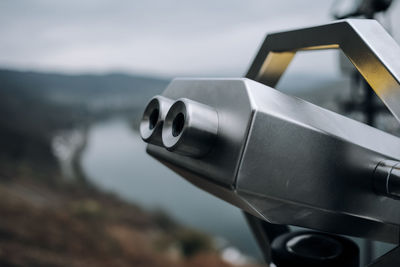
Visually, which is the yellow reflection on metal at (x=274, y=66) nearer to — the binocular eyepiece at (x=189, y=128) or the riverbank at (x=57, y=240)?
the binocular eyepiece at (x=189, y=128)

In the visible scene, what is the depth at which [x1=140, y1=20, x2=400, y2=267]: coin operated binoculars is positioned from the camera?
0.85ft

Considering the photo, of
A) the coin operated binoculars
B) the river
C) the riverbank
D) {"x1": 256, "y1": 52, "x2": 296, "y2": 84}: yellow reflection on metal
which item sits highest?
{"x1": 256, "y1": 52, "x2": 296, "y2": 84}: yellow reflection on metal

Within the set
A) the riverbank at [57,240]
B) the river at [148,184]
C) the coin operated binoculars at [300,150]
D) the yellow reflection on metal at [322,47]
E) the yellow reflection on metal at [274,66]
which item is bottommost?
the river at [148,184]

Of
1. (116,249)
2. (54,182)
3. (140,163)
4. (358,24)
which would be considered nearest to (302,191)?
(358,24)

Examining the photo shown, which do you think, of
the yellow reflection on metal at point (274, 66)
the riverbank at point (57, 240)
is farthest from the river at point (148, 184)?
the yellow reflection on metal at point (274, 66)

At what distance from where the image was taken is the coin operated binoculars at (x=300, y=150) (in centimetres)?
26

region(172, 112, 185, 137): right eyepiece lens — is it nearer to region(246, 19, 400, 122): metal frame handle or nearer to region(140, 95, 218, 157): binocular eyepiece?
region(140, 95, 218, 157): binocular eyepiece

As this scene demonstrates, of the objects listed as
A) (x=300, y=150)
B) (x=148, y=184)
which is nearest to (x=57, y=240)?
(x=300, y=150)

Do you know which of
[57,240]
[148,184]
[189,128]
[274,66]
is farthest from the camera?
[148,184]

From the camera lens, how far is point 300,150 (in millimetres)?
273

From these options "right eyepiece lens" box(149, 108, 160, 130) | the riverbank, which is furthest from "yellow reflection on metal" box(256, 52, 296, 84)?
the riverbank

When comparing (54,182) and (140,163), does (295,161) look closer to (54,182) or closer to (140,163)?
(54,182)

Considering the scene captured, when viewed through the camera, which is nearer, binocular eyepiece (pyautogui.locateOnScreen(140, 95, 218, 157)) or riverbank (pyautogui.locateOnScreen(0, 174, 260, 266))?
binocular eyepiece (pyautogui.locateOnScreen(140, 95, 218, 157))

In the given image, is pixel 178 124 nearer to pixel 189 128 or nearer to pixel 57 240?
pixel 189 128
